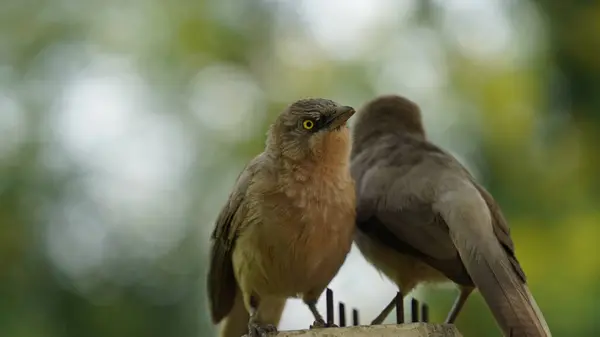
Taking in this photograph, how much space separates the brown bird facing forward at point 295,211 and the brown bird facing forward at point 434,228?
0.15 metres

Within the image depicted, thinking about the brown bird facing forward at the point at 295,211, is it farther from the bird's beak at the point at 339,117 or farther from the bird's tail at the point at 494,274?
the bird's tail at the point at 494,274

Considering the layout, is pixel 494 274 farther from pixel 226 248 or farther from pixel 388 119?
pixel 388 119

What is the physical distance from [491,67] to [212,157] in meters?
1.54

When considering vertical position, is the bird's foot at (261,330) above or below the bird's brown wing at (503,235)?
below

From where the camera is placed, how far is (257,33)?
17.7 feet

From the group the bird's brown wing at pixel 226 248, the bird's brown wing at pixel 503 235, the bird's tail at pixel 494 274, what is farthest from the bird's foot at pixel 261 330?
the bird's brown wing at pixel 503 235

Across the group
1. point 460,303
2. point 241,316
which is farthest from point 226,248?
point 460,303

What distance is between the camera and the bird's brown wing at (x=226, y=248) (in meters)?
2.67

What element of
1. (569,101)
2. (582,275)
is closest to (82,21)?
(569,101)

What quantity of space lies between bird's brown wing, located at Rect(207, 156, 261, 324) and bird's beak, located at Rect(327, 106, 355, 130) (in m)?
0.27

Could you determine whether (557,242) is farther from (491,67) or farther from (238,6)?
(238,6)

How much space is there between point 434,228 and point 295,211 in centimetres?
38

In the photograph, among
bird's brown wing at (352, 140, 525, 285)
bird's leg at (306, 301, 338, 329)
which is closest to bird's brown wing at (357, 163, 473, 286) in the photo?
bird's brown wing at (352, 140, 525, 285)

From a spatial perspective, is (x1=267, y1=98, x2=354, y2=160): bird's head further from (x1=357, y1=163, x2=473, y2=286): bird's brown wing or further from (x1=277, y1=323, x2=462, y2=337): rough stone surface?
(x1=277, y1=323, x2=462, y2=337): rough stone surface
